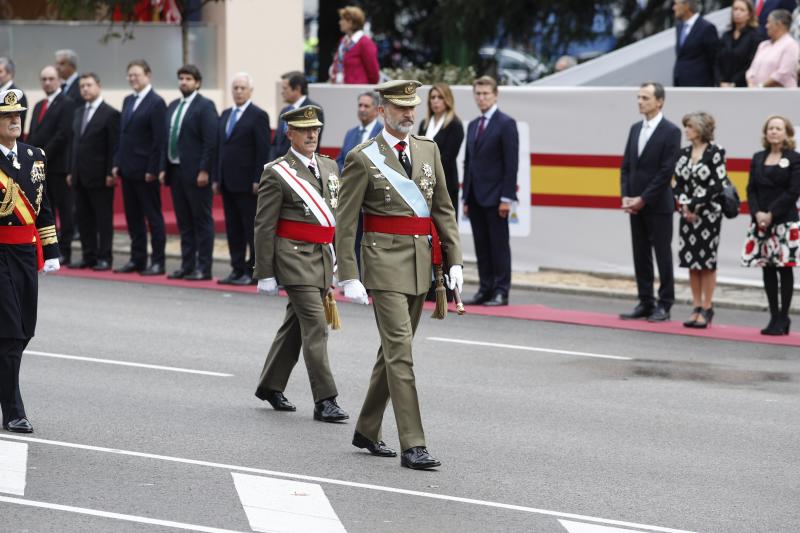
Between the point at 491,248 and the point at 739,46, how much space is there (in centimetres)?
444

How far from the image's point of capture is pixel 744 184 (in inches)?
635

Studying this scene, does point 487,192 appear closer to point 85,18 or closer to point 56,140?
point 56,140

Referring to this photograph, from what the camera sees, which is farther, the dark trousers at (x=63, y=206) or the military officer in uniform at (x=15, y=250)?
the dark trousers at (x=63, y=206)

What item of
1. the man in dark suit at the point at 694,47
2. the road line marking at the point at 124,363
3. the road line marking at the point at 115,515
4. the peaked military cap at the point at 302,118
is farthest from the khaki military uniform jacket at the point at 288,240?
the man in dark suit at the point at 694,47

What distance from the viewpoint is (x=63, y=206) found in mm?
18812

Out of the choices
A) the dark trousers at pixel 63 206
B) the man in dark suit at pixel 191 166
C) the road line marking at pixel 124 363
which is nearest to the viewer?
the road line marking at pixel 124 363

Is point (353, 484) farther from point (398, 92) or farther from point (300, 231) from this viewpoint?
point (300, 231)

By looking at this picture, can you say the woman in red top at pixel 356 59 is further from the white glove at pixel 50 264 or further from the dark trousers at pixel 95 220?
the white glove at pixel 50 264

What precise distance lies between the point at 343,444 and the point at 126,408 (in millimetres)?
1651

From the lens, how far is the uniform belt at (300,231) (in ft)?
32.8

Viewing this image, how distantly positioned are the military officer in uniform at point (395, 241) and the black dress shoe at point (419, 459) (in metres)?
0.01

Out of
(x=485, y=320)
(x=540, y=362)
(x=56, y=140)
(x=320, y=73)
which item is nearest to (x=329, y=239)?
(x=540, y=362)

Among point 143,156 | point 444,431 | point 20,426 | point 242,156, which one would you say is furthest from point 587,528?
point 143,156

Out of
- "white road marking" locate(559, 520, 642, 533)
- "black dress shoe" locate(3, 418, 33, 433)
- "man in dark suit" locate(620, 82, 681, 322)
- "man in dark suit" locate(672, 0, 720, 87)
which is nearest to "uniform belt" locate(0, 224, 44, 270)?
"black dress shoe" locate(3, 418, 33, 433)
